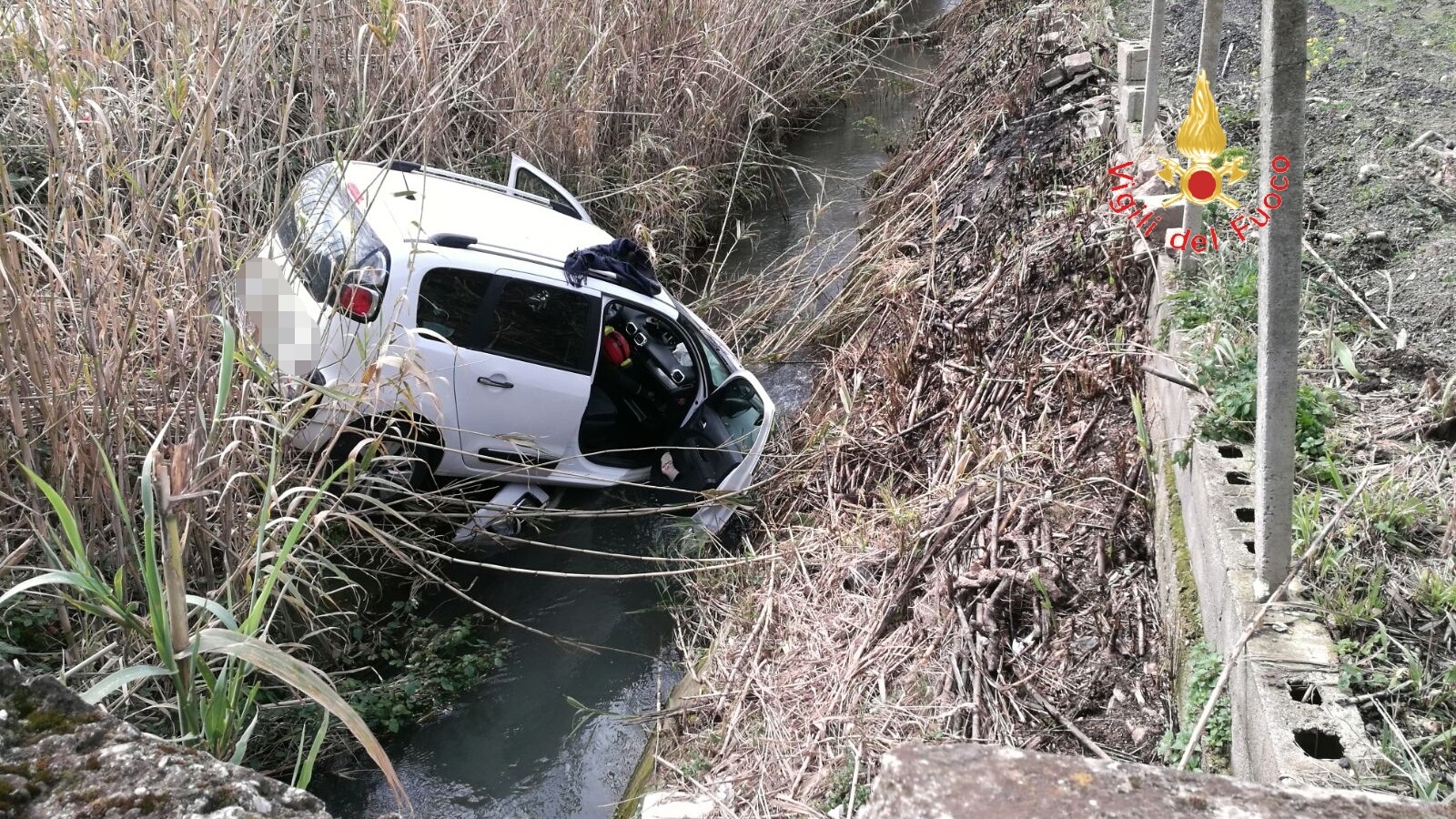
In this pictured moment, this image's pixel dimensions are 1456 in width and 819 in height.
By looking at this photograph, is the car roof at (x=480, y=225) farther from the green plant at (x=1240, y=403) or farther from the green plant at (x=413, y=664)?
the green plant at (x=1240, y=403)

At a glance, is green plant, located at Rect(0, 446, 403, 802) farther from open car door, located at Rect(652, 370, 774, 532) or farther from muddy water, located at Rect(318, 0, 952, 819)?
open car door, located at Rect(652, 370, 774, 532)

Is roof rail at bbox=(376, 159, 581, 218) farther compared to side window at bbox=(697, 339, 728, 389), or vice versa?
side window at bbox=(697, 339, 728, 389)

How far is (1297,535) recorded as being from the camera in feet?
9.36

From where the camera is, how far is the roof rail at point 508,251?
520cm

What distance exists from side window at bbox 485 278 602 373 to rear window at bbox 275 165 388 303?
70cm

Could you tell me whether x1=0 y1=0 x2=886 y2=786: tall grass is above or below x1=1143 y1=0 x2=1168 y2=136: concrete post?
below

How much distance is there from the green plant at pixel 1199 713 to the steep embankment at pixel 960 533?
0.69ft

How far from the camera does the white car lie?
454 cm

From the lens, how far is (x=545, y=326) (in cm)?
557

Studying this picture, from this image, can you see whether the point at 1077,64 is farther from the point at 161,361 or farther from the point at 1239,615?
the point at 161,361

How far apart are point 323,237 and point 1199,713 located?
3.91 m

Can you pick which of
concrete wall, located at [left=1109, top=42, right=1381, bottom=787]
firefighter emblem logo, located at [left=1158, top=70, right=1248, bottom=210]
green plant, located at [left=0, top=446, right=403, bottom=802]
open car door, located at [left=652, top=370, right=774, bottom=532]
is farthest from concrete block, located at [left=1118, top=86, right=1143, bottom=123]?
green plant, located at [left=0, top=446, right=403, bottom=802]

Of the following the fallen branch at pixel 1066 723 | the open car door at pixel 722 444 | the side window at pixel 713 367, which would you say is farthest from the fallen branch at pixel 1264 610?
the side window at pixel 713 367

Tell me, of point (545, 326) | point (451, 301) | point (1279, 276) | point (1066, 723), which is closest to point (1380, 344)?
point (1279, 276)
